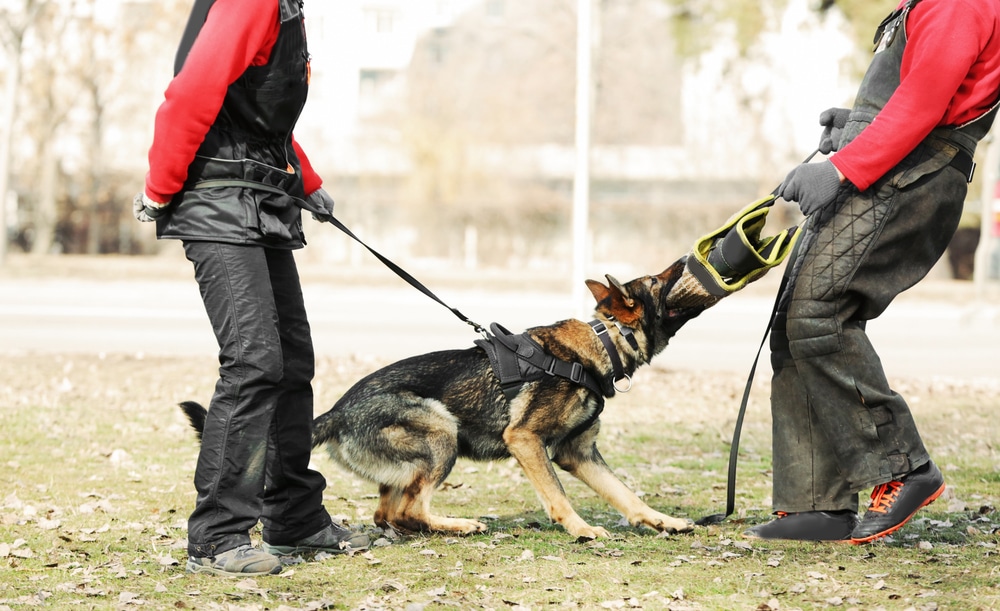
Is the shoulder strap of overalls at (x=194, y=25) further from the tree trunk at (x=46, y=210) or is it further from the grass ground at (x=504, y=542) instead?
the tree trunk at (x=46, y=210)

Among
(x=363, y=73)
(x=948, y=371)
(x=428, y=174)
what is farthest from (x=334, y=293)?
(x=363, y=73)

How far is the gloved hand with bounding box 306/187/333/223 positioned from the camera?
4577mm

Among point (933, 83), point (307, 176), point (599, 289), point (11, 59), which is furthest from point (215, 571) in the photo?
point (11, 59)

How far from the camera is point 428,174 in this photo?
27.1 m

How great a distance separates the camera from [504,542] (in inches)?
185

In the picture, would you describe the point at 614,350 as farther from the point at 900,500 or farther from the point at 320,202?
the point at 320,202

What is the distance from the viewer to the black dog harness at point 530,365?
185 inches

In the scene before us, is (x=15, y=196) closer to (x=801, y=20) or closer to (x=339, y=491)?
(x=801, y=20)

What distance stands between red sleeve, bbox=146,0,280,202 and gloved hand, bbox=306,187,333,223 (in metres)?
0.80

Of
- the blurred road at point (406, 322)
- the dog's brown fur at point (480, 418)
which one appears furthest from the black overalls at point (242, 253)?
the blurred road at point (406, 322)

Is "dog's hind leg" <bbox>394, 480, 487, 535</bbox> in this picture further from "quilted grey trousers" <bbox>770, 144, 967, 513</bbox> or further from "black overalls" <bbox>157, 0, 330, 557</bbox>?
"quilted grey trousers" <bbox>770, 144, 967, 513</bbox>

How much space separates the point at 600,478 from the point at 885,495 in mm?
1277

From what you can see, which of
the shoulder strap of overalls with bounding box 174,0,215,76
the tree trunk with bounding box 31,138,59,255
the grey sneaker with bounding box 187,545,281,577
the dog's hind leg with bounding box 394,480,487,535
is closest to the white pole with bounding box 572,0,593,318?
the dog's hind leg with bounding box 394,480,487,535

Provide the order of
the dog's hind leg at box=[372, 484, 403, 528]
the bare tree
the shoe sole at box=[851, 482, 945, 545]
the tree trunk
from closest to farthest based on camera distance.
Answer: the shoe sole at box=[851, 482, 945, 545]
the dog's hind leg at box=[372, 484, 403, 528]
the bare tree
the tree trunk
